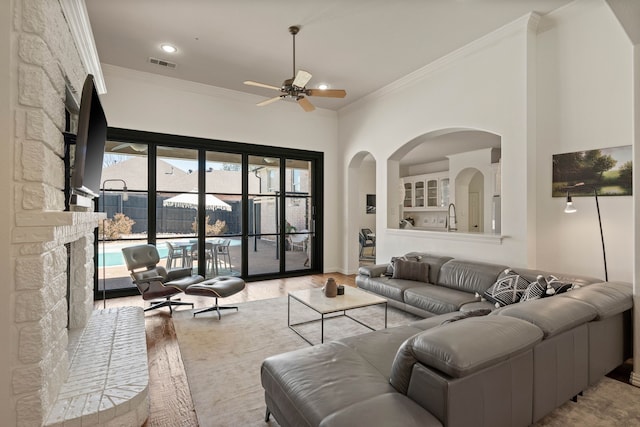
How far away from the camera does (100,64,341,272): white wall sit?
4.86m

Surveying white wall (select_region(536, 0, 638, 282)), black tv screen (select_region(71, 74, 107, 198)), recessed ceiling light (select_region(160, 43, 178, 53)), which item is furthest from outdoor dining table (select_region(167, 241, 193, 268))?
white wall (select_region(536, 0, 638, 282))

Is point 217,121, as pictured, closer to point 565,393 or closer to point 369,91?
point 369,91

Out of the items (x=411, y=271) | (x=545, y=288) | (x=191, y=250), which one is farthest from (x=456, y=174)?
(x=191, y=250)

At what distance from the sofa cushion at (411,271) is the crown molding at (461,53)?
2769 mm

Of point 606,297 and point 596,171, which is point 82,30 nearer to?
point 606,297

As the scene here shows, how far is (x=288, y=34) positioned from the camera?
390 cm

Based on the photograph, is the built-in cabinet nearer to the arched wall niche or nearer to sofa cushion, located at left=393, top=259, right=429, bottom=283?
the arched wall niche

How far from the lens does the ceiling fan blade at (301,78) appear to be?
3.44m

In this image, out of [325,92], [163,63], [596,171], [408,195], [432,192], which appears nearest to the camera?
[596,171]

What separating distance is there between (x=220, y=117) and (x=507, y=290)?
497 centimetres

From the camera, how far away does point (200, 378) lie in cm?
252

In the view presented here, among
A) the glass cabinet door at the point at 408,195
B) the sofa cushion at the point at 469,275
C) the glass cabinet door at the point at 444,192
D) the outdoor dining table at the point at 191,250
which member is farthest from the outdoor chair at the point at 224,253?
the glass cabinet door at the point at 408,195

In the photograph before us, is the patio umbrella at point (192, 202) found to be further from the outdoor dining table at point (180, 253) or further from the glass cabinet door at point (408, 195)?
the glass cabinet door at point (408, 195)

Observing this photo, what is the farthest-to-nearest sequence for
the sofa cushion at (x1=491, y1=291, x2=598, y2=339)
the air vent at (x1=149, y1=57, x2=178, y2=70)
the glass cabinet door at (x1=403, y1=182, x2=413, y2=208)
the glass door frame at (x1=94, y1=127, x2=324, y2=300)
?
1. the glass cabinet door at (x1=403, y1=182, x2=413, y2=208)
2. the glass door frame at (x1=94, y1=127, x2=324, y2=300)
3. the air vent at (x1=149, y1=57, x2=178, y2=70)
4. the sofa cushion at (x1=491, y1=291, x2=598, y2=339)
